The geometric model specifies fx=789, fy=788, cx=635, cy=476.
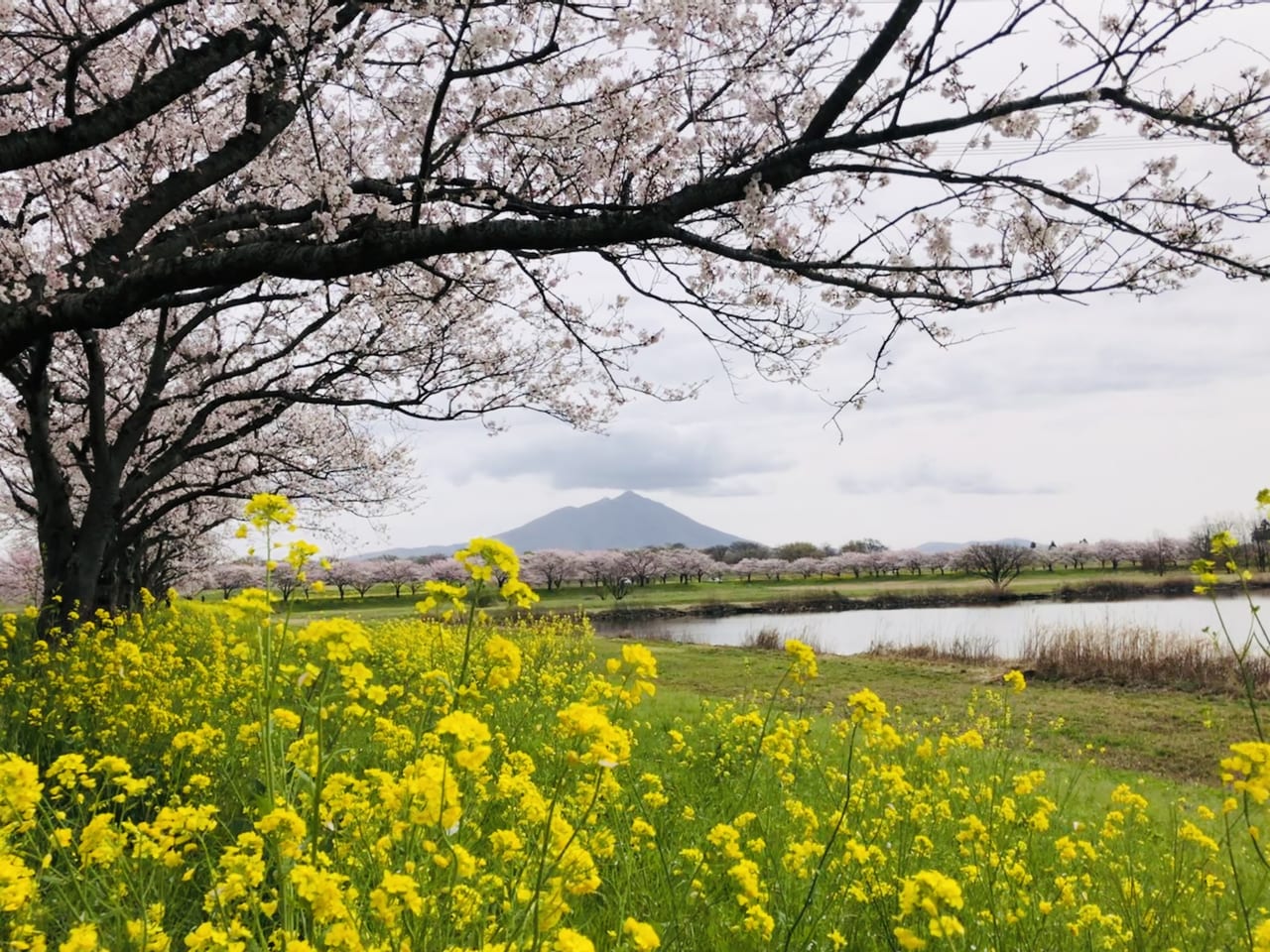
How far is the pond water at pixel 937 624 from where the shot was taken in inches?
1090

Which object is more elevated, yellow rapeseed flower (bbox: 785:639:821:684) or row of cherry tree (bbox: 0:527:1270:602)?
yellow rapeseed flower (bbox: 785:639:821:684)

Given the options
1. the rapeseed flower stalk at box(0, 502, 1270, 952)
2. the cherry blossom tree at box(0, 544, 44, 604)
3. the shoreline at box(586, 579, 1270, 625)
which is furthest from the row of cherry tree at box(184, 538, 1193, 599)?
the rapeseed flower stalk at box(0, 502, 1270, 952)

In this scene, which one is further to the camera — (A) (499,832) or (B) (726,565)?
(B) (726,565)

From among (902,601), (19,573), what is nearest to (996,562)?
(902,601)

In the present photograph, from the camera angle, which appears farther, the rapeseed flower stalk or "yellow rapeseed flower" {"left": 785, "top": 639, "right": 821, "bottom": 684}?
"yellow rapeseed flower" {"left": 785, "top": 639, "right": 821, "bottom": 684}

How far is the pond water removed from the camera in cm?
2768

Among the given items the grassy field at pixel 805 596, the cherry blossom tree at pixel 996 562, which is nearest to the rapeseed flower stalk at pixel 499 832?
the grassy field at pixel 805 596

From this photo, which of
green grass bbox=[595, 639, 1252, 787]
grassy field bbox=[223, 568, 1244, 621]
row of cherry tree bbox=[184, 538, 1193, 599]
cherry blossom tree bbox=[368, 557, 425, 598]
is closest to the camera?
green grass bbox=[595, 639, 1252, 787]

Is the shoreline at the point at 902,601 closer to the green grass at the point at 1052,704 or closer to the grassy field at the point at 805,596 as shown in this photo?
the grassy field at the point at 805,596

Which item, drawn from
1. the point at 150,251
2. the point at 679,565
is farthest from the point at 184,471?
the point at 679,565

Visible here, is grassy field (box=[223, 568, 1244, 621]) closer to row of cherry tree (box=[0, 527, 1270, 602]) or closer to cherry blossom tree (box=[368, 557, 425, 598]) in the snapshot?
row of cherry tree (box=[0, 527, 1270, 602])

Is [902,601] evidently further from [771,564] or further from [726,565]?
[726,565]

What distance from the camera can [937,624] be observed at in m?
37.7

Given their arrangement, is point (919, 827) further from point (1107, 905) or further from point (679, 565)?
point (679, 565)
